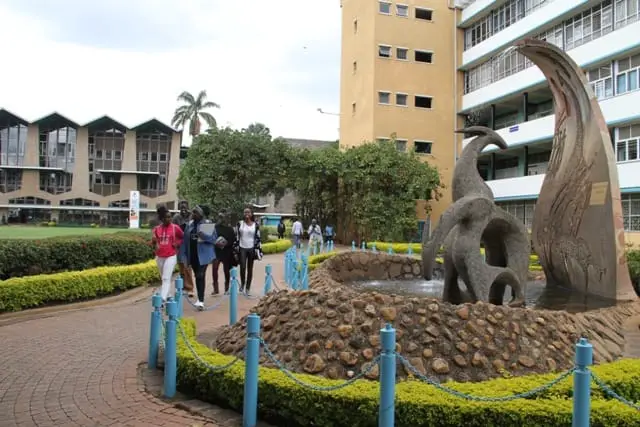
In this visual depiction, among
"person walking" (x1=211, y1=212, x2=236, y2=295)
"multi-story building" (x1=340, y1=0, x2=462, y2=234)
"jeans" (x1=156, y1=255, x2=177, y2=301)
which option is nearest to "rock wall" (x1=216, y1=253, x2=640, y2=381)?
"jeans" (x1=156, y1=255, x2=177, y2=301)

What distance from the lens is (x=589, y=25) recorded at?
81.0 feet

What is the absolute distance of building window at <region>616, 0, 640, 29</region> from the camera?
22.3 metres

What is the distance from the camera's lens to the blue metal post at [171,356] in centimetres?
487

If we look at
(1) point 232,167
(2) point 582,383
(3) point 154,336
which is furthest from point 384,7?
(2) point 582,383

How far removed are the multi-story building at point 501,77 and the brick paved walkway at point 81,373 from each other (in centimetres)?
2045

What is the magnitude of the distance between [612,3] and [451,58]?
457 inches

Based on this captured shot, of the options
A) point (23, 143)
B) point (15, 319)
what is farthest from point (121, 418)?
point (23, 143)

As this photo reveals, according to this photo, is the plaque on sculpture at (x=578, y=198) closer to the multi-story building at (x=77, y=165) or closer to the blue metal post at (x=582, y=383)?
the blue metal post at (x=582, y=383)

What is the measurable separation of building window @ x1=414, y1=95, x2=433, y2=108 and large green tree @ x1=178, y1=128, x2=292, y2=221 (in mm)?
8807

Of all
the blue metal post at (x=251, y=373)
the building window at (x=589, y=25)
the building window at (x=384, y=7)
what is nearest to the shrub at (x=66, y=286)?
the blue metal post at (x=251, y=373)

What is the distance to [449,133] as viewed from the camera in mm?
34031

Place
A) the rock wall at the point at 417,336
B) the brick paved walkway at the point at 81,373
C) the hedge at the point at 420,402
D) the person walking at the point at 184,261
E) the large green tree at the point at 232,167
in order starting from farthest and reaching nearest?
the large green tree at the point at 232,167 < the person walking at the point at 184,261 < the rock wall at the point at 417,336 < the brick paved walkway at the point at 81,373 < the hedge at the point at 420,402

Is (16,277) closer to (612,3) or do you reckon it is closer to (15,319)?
(15,319)

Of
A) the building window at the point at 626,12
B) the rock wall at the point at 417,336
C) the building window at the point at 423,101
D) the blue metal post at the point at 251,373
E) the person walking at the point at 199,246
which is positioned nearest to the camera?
the blue metal post at the point at 251,373
